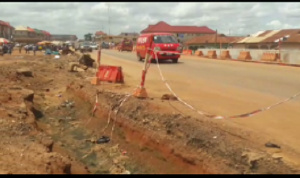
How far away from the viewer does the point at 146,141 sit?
640 centimetres

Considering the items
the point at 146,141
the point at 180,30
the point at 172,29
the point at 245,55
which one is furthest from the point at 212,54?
the point at 180,30

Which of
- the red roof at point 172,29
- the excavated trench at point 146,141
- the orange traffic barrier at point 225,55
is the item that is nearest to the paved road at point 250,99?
the excavated trench at point 146,141

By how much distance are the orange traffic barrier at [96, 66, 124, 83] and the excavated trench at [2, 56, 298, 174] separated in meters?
2.13

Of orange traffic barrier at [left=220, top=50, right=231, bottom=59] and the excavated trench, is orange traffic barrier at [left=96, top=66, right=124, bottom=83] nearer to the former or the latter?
the excavated trench

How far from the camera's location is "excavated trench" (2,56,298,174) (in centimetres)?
467

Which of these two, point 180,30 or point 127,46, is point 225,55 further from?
point 180,30

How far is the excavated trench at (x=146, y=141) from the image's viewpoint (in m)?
4.67

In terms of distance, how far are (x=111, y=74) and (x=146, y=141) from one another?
6.29m

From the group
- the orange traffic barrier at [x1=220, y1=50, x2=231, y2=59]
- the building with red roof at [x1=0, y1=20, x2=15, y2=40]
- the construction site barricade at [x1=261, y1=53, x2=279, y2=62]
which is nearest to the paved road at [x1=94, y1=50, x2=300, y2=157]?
the construction site barricade at [x1=261, y1=53, x2=279, y2=62]

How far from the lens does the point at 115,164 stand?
231 inches

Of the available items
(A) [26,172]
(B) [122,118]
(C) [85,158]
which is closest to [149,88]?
(B) [122,118]

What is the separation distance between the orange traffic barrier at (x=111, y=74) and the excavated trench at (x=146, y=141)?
213 centimetres

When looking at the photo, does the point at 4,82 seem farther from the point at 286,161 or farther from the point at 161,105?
the point at 286,161

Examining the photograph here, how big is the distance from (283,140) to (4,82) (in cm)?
1063
